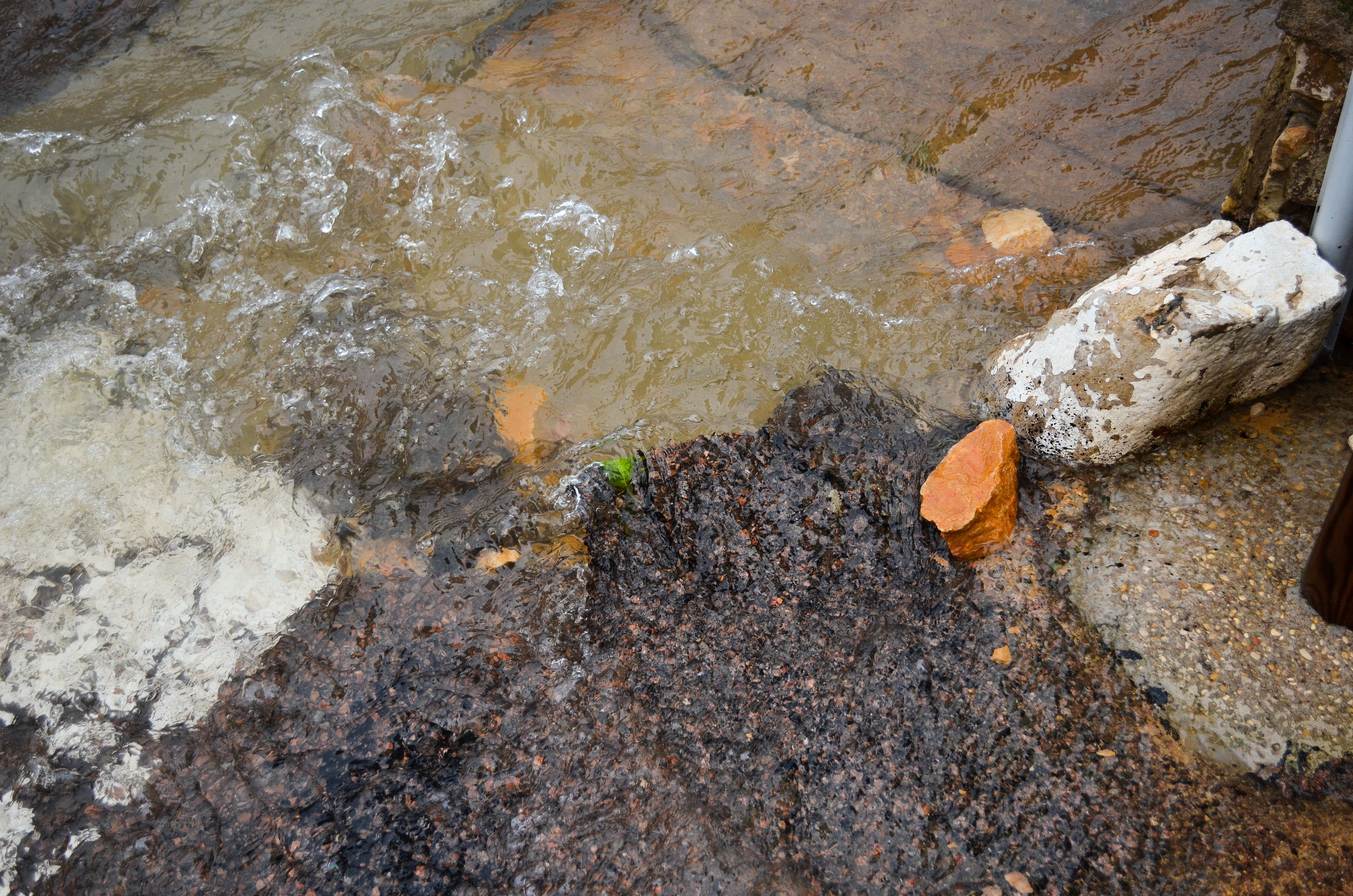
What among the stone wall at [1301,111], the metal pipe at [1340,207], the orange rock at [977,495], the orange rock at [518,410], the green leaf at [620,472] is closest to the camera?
the metal pipe at [1340,207]

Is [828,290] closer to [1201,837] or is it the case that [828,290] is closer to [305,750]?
[1201,837]

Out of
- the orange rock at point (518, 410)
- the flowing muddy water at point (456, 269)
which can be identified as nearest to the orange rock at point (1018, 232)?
the flowing muddy water at point (456, 269)

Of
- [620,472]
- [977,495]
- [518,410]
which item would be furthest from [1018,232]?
[518,410]

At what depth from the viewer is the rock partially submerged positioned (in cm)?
237

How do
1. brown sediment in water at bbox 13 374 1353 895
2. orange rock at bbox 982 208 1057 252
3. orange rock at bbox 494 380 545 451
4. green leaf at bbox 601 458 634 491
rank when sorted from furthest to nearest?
orange rock at bbox 982 208 1057 252 → orange rock at bbox 494 380 545 451 → green leaf at bbox 601 458 634 491 → brown sediment in water at bbox 13 374 1353 895

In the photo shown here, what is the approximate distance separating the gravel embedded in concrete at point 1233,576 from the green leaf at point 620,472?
147 centimetres

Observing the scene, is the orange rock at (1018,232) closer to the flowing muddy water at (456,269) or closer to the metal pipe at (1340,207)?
the flowing muddy water at (456,269)

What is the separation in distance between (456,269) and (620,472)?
1422 mm

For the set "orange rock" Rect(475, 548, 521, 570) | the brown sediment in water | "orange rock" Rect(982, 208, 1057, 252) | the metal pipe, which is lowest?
the brown sediment in water

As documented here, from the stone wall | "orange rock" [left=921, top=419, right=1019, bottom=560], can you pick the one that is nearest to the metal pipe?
the stone wall

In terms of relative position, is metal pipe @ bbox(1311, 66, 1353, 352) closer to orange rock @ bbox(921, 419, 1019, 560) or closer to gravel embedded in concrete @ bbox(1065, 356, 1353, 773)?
gravel embedded in concrete @ bbox(1065, 356, 1353, 773)

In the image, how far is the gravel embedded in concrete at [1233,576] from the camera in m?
2.12

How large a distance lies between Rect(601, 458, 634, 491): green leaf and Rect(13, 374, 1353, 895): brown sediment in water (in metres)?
0.10

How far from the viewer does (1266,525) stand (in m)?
2.40
